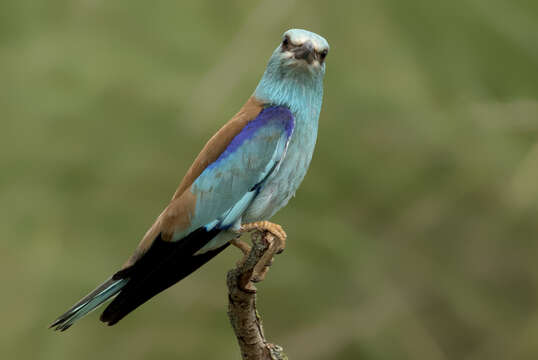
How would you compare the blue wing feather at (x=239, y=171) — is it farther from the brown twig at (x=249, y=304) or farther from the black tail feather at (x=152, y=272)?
the brown twig at (x=249, y=304)

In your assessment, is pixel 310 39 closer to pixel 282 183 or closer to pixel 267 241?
pixel 282 183

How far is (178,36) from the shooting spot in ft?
18.0

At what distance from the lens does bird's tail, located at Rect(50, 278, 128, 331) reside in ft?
9.59

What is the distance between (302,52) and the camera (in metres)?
3.14

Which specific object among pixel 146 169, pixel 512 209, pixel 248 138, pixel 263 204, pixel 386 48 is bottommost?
pixel 263 204

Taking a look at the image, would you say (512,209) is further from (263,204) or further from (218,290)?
(263,204)

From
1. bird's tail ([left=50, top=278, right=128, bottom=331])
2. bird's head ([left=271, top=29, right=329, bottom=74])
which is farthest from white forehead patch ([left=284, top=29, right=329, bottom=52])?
bird's tail ([left=50, top=278, right=128, bottom=331])

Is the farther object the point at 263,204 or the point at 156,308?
the point at 156,308

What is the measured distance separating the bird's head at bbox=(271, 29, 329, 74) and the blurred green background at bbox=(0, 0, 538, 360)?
6.54ft

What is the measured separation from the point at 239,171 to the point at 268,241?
338 millimetres

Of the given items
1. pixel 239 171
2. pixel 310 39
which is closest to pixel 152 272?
pixel 239 171

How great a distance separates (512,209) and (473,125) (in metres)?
0.60

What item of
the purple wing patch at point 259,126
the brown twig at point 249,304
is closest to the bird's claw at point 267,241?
the brown twig at point 249,304

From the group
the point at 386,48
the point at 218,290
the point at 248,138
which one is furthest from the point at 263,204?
the point at 386,48
